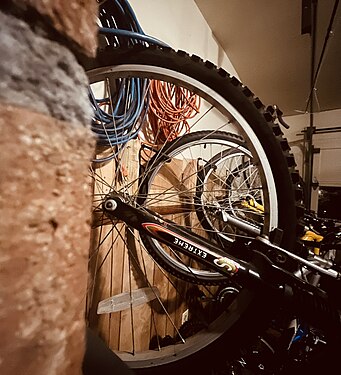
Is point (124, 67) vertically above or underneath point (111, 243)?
above

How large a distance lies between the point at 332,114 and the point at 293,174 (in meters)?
Answer: 3.06

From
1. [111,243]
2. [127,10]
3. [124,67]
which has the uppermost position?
[127,10]

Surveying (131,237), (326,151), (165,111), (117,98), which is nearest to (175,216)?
(131,237)

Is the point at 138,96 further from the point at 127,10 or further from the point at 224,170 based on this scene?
the point at 224,170

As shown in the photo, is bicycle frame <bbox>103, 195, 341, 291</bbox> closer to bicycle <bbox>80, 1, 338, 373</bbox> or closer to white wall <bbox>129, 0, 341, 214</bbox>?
bicycle <bbox>80, 1, 338, 373</bbox>

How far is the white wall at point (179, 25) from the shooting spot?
4.66 ft

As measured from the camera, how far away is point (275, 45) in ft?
7.10

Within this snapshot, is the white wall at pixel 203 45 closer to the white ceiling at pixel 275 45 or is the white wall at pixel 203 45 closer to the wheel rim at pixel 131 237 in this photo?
the white ceiling at pixel 275 45

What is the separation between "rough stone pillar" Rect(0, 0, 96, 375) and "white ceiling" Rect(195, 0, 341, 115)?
216 centimetres

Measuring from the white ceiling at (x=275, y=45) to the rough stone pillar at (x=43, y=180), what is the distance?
2.16 m

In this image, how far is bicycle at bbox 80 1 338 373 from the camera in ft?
2.22

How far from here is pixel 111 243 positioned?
3.77ft

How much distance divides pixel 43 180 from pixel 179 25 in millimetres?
1905

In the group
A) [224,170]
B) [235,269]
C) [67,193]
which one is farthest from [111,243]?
[224,170]
